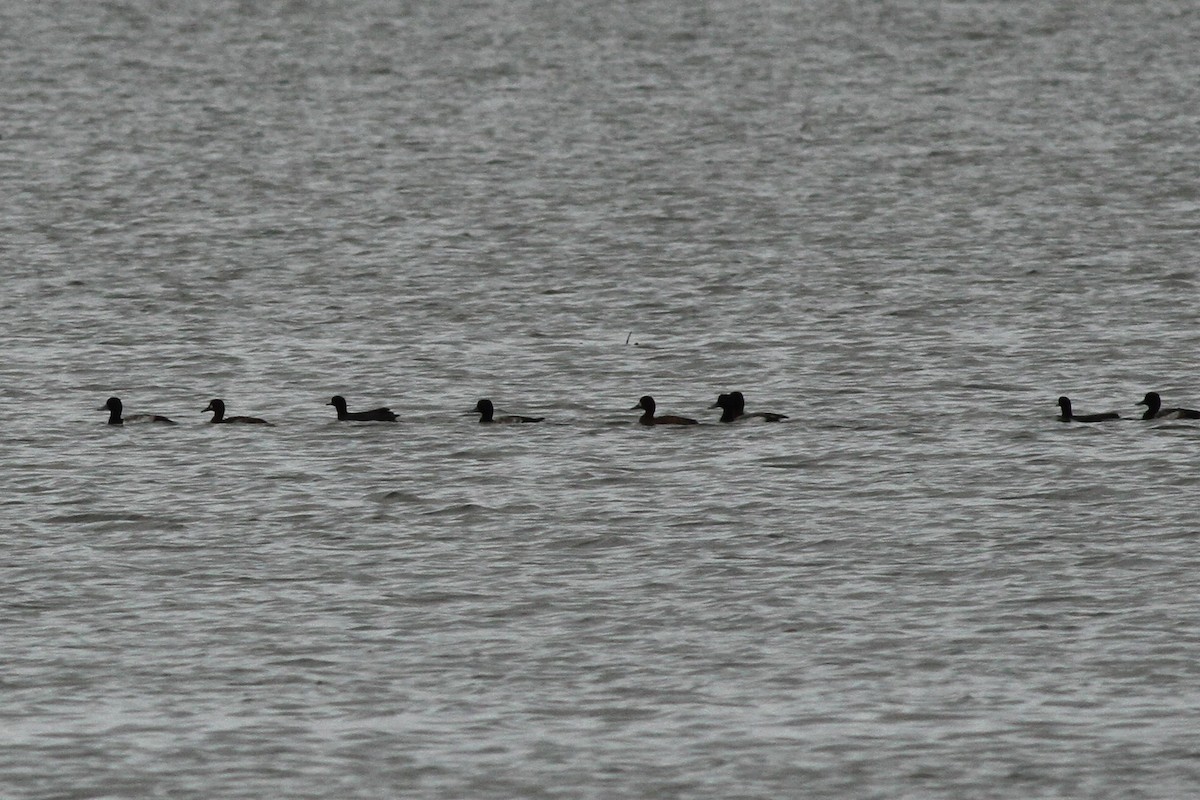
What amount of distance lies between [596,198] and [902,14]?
127ft

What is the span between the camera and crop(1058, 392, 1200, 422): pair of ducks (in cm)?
2927

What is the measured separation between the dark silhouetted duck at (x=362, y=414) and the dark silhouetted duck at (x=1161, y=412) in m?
9.36

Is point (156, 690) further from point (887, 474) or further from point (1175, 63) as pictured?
point (1175, 63)

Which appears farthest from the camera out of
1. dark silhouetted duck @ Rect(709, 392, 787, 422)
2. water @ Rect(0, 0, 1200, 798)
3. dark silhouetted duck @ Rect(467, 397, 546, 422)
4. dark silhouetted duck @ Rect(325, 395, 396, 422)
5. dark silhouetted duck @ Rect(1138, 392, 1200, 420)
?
dark silhouetted duck @ Rect(325, 395, 396, 422)

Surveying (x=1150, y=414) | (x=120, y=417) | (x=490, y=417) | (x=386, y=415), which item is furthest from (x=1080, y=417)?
(x=120, y=417)

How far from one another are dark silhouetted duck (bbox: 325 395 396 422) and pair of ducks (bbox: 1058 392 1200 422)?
8.35 metres

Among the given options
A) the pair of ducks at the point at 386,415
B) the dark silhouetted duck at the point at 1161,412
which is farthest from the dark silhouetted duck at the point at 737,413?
the dark silhouetted duck at the point at 1161,412

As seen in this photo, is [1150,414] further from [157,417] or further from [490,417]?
[157,417]

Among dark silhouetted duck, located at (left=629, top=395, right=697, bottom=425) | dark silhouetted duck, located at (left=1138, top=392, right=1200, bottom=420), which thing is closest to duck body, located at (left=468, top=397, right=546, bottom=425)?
dark silhouetted duck, located at (left=629, top=395, right=697, bottom=425)

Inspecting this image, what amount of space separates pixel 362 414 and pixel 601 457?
3.51m

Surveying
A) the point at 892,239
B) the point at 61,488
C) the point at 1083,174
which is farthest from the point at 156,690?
the point at 1083,174

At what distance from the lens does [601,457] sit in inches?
1111

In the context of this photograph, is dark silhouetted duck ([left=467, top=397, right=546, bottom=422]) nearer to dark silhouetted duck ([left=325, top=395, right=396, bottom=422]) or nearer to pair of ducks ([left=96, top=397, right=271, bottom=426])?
dark silhouetted duck ([left=325, top=395, right=396, bottom=422])

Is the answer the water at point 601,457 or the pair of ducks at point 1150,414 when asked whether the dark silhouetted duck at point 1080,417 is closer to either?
the pair of ducks at point 1150,414
